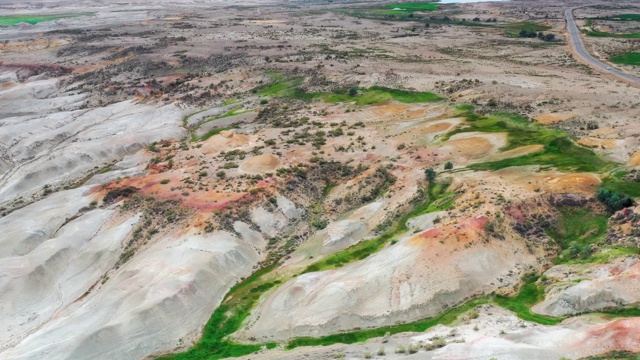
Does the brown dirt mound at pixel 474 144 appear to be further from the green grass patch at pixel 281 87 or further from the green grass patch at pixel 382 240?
the green grass patch at pixel 281 87

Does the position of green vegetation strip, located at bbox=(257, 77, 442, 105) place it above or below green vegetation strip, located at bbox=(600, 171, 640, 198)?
above

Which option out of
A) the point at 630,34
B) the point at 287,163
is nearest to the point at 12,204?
the point at 287,163

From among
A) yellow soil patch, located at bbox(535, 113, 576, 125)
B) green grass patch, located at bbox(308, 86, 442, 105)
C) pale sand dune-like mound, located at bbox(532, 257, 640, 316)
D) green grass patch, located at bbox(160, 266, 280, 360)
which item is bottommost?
green grass patch, located at bbox(160, 266, 280, 360)

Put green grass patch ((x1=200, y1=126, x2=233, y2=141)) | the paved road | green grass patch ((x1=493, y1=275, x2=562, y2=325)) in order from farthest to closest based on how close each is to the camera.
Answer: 1. the paved road
2. green grass patch ((x1=200, y1=126, x2=233, y2=141))
3. green grass patch ((x1=493, y1=275, x2=562, y2=325))

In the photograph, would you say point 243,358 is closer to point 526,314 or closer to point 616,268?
point 526,314

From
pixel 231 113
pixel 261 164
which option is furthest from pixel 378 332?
pixel 231 113

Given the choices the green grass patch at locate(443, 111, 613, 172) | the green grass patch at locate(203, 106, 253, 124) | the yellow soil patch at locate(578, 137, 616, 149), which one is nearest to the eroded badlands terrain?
the green grass patch at locate(443, 111, 613, 172)

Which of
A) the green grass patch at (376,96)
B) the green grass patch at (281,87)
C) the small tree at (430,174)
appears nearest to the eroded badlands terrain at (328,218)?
the green grass patch at (376,96)

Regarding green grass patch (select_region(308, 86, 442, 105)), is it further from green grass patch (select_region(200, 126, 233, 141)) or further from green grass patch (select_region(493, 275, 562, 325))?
green grass patch (select_region(493, 275, 562, 325))
